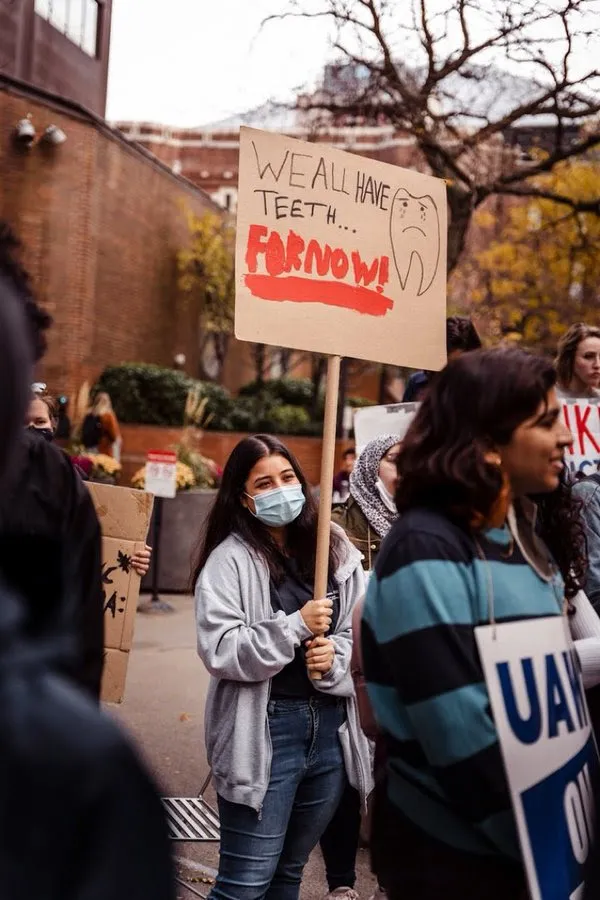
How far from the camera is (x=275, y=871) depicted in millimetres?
3607

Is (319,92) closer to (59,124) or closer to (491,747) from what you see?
(59,124)

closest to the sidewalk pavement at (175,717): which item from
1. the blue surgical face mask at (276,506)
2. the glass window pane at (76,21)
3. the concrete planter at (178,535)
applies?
the blue surgical face mask at (276,506)

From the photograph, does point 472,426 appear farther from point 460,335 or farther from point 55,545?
point 460,335

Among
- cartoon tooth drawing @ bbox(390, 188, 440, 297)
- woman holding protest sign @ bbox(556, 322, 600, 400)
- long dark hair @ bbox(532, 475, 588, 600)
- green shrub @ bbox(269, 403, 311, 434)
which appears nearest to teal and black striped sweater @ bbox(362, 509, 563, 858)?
long dark hair @ bbox(532, 475, 588, 600)

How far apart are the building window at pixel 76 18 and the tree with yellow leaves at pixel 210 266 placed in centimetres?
486

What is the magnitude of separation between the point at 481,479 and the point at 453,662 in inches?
14.6

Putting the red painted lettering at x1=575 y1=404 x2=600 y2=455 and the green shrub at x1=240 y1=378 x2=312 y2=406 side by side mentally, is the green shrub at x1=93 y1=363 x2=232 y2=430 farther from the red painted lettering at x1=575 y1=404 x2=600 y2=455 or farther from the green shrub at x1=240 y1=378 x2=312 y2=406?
the red painted lettering at x1=575 y1=404 x2=600 y2=455

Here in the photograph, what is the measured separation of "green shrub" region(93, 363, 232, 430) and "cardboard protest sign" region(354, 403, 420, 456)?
55.1ft

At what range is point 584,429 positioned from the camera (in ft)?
16.5

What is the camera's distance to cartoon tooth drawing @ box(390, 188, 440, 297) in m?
3.99

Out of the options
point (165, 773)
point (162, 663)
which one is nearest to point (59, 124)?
point (162, 663)

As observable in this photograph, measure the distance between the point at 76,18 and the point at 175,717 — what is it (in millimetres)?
23454

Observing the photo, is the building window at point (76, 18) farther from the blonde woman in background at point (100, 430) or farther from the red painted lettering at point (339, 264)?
the red painted lettering at point (339, 264)

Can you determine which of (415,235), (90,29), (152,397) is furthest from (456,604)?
(90,29)
